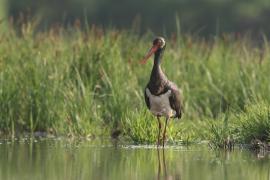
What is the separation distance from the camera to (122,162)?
11.1 m

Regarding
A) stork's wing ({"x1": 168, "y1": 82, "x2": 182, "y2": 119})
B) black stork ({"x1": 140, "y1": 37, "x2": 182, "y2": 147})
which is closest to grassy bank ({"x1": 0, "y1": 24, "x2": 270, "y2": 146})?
black stork ({"x1": 140, "y1": 37, "x2": 182, "y2": 147})

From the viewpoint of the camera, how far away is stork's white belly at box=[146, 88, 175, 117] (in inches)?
496

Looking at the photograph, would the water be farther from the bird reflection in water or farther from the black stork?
the black stork

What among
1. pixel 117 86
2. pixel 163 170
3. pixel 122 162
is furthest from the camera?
pixel 117 86

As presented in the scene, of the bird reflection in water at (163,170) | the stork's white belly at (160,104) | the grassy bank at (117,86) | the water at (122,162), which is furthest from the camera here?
the grassy bank at (117,86)

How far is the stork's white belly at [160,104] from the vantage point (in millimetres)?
12609

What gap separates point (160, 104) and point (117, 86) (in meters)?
1.59

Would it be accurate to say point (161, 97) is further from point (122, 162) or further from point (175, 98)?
point (122, 162)

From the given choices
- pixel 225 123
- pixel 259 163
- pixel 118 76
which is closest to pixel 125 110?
pixel 118 76

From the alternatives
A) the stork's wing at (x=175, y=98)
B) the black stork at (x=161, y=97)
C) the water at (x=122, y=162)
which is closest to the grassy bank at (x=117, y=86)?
the black stork at (x=161, y=97)

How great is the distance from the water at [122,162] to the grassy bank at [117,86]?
582 millimetres

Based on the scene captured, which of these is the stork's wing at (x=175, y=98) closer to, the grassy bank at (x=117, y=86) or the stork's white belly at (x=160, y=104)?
the stork's white belly at (x=160, y=104)

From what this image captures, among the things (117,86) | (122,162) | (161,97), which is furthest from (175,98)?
(122,162)

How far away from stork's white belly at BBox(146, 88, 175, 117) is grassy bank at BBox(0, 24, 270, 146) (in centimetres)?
26
